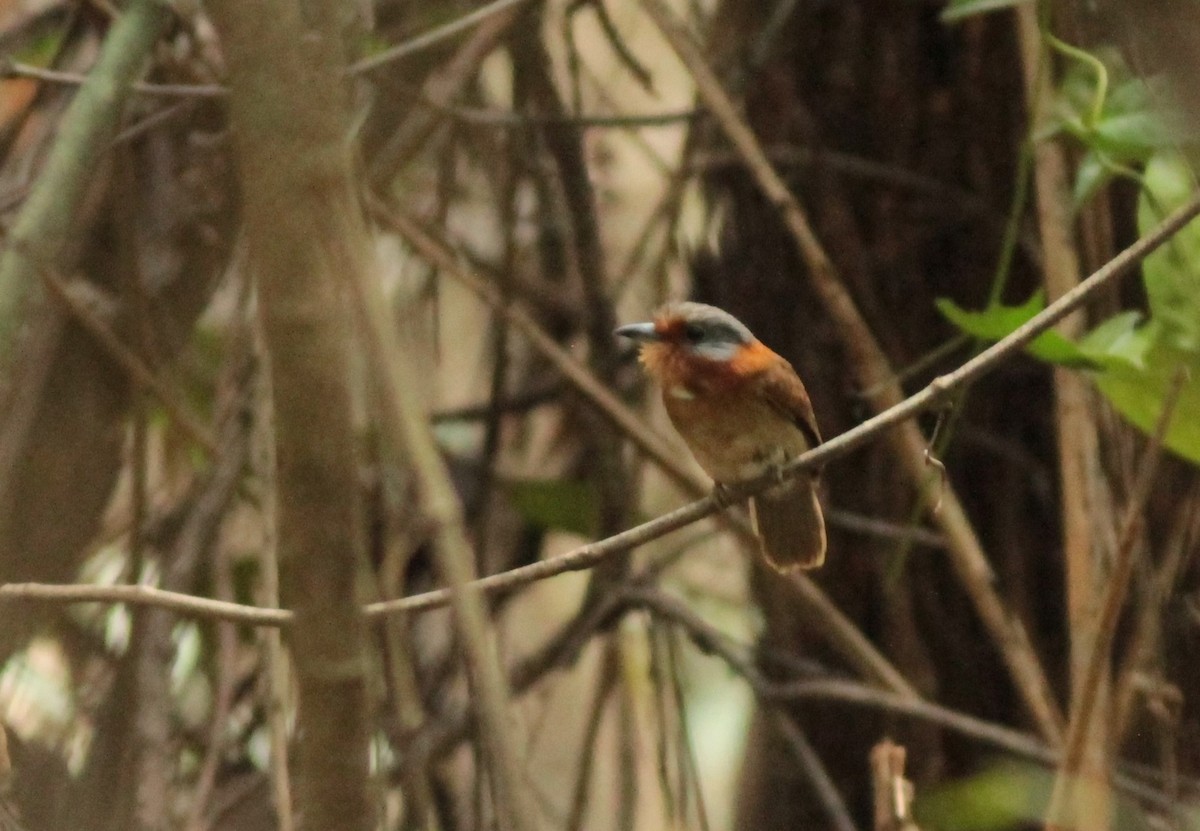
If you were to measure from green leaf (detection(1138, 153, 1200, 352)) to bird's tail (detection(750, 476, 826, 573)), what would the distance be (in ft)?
2.22

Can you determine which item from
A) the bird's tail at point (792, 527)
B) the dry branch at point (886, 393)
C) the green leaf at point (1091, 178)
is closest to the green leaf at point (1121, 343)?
the green leaf at point (1091, 178)

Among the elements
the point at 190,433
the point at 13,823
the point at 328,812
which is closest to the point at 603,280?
the point at 190,433

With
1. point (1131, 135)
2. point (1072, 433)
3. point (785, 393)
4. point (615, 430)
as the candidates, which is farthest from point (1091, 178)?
point (615, 430)

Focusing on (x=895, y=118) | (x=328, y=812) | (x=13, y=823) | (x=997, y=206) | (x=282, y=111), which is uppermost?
(x=895, y=118)

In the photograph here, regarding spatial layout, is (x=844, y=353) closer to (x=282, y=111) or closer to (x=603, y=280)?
(x=603, y=280)

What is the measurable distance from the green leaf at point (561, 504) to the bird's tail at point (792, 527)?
84 centimetres

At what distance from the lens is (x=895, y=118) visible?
126 inches

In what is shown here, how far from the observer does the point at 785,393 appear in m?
2.39

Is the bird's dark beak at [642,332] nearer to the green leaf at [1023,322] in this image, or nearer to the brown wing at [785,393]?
the brown wing at [785,393]

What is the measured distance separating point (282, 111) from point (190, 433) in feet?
6.25

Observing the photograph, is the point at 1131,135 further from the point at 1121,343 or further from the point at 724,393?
the point at 724,393

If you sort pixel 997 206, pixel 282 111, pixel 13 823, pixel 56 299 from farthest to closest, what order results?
1. pixel 997 206
2. pixel 56 299
3. pixel 13 823
4. pixel 282 111

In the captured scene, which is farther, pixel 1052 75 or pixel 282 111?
pixel 1052 75

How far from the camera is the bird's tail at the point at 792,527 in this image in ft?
8.09
